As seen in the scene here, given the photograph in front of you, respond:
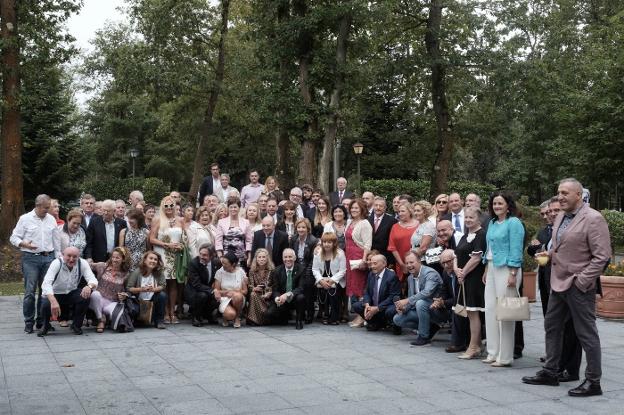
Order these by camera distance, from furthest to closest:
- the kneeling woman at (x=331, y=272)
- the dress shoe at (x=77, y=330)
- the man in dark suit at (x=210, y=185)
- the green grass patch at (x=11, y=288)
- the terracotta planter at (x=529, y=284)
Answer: the man in dark suit at (x=210, y=185) → the green grass patch at (x=11, y=288) → the terracotta planter at (x=529, y=284) → the kneeling woman at (x=331, y=272) → the dress shoe at (x=77, y=330)

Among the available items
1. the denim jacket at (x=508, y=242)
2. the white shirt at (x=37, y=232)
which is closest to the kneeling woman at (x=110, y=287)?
the white shirt at (x=37, y=232)

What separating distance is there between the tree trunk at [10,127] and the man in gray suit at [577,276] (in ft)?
47.5

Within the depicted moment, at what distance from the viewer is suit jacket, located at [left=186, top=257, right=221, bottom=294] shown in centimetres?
1023

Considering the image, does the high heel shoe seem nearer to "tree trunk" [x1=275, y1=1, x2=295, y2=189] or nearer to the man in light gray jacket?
the man in light gray jacket

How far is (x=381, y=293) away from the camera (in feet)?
31.7

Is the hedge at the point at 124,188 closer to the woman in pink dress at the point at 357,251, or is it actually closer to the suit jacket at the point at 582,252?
the woman in pink dress at the point at 357,251

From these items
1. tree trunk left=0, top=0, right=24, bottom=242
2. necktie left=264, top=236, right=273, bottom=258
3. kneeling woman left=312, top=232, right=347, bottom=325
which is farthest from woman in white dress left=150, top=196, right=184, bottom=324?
tree trunk left=0, top=0, right=24, bottom=242

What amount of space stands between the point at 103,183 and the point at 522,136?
25.8 m

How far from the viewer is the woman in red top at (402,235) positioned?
9977mm

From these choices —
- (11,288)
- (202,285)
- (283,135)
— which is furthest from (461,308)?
(283,135)

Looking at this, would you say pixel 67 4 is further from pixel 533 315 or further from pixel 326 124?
pixel 533 315

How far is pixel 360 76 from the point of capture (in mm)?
22125

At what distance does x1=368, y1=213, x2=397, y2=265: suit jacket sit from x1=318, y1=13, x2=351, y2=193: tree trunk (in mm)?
10193

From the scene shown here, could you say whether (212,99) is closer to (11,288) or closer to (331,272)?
(11,288)
